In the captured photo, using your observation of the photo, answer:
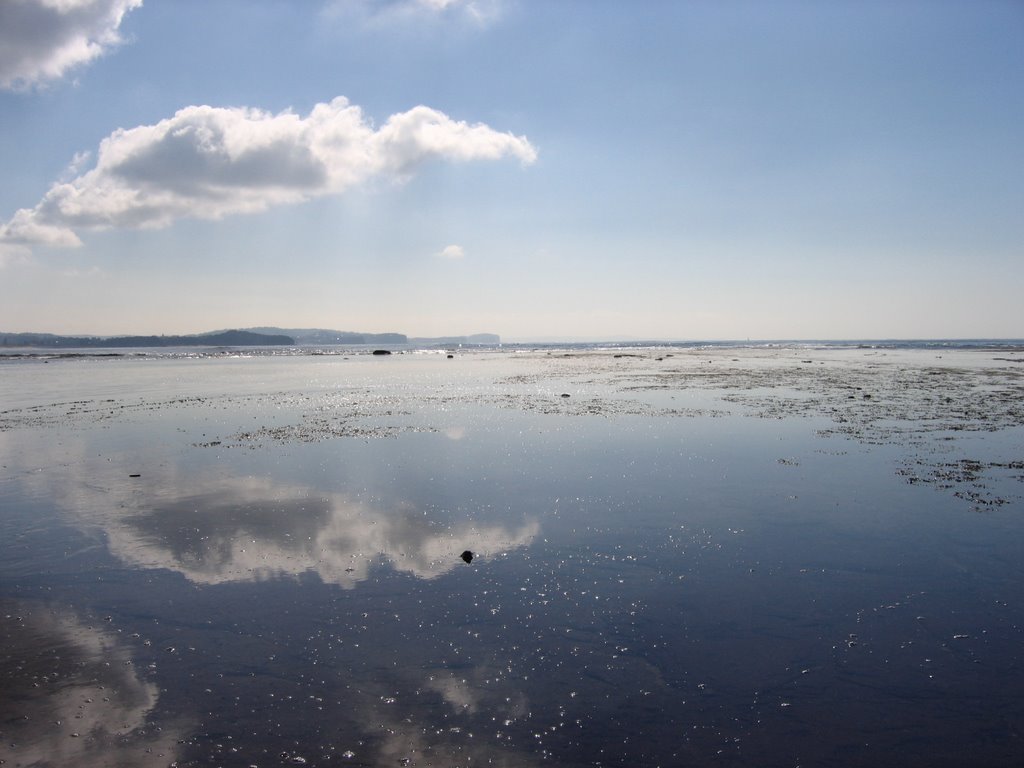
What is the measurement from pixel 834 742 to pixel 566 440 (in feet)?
59.3

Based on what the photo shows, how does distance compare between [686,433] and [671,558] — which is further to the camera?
[686,433]

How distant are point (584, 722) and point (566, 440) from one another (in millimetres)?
17723

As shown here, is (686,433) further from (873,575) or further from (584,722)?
(584,722)

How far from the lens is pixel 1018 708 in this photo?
→ 278 inches

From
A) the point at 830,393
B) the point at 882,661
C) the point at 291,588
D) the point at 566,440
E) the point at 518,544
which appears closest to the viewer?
the point at 882,661

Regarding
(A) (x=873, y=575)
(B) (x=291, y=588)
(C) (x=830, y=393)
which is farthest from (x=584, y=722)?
(C) (x=830, y=393)

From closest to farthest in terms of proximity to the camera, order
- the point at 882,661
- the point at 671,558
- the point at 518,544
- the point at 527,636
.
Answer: the point at 882,661 < the point at 527,636 < the point at 671,558 < the point at 518,544

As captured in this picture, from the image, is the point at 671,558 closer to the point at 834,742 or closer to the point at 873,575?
the point at 873,575

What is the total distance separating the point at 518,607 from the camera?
975 cm

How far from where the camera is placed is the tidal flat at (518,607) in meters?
6.75

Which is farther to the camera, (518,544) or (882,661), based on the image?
(518,544)

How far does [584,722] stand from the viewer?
22.7ft

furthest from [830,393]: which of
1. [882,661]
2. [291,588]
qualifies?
[291,588]

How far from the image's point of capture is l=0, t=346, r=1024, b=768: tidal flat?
675 centimetres
